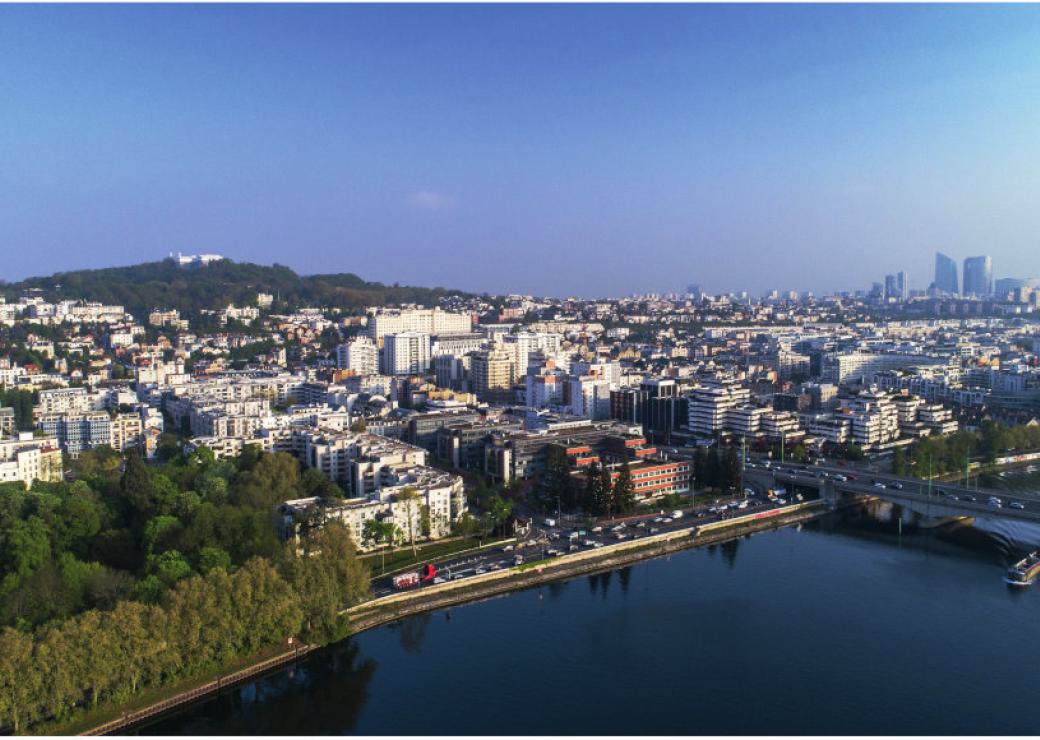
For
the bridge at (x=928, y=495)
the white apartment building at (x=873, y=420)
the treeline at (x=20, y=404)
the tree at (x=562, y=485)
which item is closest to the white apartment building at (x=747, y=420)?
the white apartment building at (x=873, y=420)

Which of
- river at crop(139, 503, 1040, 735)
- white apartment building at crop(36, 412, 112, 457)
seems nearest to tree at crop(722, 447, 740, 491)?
river at crop(139, 503, 1040, 735)

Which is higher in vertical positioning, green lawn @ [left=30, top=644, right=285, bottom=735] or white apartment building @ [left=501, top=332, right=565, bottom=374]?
white apartment building @ [left=501, top=332, right=565, bottom=374]

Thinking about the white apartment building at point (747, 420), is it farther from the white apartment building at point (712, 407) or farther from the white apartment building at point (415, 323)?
the white apartment building at point (415, 323)

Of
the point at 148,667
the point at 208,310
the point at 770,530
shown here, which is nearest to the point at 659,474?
the point at 770,530

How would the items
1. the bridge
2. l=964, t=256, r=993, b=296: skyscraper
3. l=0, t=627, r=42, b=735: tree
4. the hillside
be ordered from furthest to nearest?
l=964, t=256, r=993, b=296: skyscraper
the hillside
the bridge
l=0, t=627, r=42, b=735: tree

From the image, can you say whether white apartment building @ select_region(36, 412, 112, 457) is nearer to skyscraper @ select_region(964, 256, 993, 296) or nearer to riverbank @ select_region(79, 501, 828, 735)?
riverbank @ select_region(79, 501, 828, 735)

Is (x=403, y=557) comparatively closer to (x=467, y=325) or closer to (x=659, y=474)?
(x=659, y=474)
